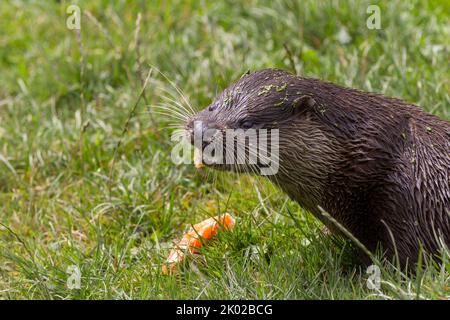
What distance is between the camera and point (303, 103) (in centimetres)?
398

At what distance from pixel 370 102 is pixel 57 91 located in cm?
296

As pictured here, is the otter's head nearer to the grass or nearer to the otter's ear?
the otter's ear

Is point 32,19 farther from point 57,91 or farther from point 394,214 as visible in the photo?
point 394,214

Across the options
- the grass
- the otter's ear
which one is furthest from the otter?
the grass

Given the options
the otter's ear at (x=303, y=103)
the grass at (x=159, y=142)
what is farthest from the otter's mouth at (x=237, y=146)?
the grass at (x=159, y=142)

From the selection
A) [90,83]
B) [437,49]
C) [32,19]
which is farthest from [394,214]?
[32,19]

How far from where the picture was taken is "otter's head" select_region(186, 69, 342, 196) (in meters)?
3.97

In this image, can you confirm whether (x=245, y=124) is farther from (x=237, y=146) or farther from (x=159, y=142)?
(x=159, y=142)

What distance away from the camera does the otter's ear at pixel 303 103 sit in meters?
3.97

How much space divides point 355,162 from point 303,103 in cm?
35

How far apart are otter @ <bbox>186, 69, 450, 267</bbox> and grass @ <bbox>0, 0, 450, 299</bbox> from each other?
0.21 metres

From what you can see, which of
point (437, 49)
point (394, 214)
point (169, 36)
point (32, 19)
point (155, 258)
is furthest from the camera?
point (32, 19)

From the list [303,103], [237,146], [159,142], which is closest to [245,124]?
[237,146]
